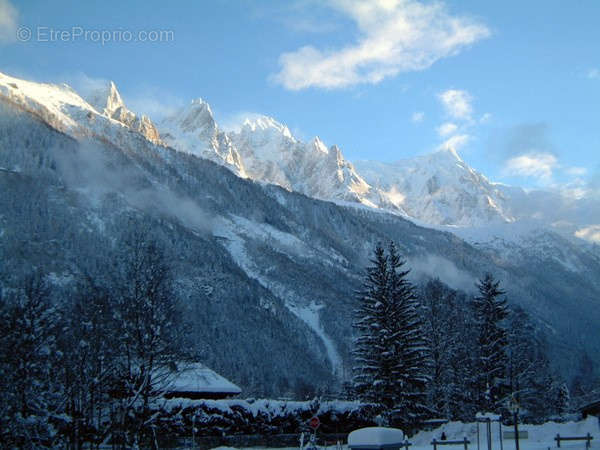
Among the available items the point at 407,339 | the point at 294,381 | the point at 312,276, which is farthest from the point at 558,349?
the point at 407,339

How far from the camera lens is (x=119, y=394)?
27766 millimetres

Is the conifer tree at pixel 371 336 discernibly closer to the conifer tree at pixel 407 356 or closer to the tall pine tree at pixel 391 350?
the tall pine tree at pixel 391 350

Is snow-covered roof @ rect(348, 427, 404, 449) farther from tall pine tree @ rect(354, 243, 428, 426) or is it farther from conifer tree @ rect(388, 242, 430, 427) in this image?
conifer tree @ rect(388, 242, 430, 427)

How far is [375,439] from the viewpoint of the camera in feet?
45.6

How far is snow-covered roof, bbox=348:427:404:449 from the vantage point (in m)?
13.9

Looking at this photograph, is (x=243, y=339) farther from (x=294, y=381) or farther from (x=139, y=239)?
(x=139, y=239)

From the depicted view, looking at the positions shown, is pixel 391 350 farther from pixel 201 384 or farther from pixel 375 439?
pixel 375 439

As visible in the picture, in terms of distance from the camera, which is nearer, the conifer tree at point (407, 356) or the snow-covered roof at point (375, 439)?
the snow-covered roof at point (375, 439)

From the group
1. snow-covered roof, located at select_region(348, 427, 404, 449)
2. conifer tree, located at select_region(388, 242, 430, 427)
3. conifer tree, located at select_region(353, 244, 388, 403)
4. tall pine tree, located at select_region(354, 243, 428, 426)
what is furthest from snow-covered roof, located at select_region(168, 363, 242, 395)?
snow-covered roof, located at select_region(348, 427, 404, 449)

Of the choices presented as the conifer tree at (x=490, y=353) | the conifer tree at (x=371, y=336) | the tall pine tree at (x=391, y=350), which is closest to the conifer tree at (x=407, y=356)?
the tall pine tree at (x=391, y=350)

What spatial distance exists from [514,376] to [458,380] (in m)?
3.71

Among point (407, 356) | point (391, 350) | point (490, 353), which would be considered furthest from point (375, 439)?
point (490, 353)

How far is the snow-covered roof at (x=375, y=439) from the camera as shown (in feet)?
45.5

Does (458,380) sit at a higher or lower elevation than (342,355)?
lower
